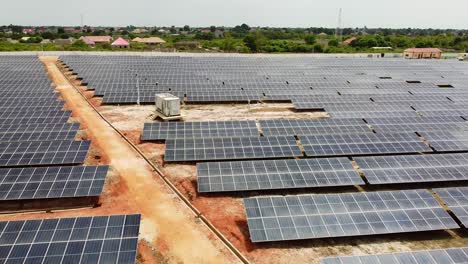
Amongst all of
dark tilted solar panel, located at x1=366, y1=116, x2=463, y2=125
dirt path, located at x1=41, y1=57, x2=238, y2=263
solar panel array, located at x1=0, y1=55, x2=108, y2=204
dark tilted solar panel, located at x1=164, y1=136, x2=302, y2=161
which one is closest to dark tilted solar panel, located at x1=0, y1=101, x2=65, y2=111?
solar panel array, located at x1=0, y1=55, x2=108, y2=204

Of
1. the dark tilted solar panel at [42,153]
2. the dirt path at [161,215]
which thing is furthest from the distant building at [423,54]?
the dark tilted solar panel at [42,153]

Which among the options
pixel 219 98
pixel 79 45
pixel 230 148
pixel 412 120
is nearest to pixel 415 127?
pixel 412 120

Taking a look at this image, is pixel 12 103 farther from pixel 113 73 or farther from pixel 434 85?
pixel 434 85

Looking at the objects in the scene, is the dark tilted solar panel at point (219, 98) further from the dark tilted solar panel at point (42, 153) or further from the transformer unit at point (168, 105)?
the dark tilted solar panel at point (42, 153)

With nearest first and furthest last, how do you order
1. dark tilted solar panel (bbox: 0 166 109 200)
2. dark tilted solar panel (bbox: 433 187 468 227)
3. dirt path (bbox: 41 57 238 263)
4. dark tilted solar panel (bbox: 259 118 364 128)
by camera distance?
dirt path (bbox: 41 57 238 263) < dark tilted solar panel (bbox: 433 187 468 227) < dark tilted solar panel (bbox: 0 166 109 200) < dark tilted solar panel (bbox: 259 118 364 128)

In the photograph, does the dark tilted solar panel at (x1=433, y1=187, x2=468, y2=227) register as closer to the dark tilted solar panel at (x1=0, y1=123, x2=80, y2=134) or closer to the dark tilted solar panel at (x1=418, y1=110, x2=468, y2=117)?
the dark tilted solar panel at (x1=418, y1=110, x2=468, y2=117)

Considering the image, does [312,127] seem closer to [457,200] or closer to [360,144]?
[360,144]
